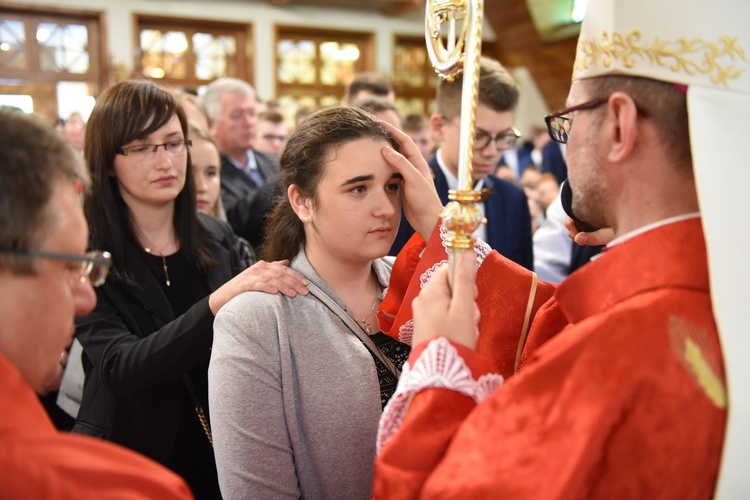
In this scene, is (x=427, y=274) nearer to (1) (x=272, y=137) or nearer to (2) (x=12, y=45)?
(1) (x=272, y=137)

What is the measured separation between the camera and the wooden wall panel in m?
10.5

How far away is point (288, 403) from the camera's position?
166 cm

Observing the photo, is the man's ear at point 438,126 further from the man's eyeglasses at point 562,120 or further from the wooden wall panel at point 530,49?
the wooden wall panel at point 530,49

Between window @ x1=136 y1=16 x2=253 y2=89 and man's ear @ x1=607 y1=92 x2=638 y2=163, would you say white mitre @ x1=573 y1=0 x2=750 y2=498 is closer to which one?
man's ear @ x1=607 y1=92 x2=638 y2=163

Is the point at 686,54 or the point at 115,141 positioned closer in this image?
the point at 686,54

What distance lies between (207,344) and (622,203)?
121cm

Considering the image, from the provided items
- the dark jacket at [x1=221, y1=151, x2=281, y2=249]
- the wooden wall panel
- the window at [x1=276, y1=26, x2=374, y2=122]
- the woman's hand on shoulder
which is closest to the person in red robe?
the woman's hand on shoulder

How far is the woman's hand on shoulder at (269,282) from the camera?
175 cm

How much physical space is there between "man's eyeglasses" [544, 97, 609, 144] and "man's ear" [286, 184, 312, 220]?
0.67m

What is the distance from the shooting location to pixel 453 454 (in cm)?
120

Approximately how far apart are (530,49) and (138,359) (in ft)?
33.3

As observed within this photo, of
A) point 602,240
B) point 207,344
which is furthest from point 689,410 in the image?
point 207,344

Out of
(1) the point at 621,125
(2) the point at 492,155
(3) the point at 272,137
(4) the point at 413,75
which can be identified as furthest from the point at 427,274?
(4) the point at 413,75

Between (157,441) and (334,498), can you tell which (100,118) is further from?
(334,498)
